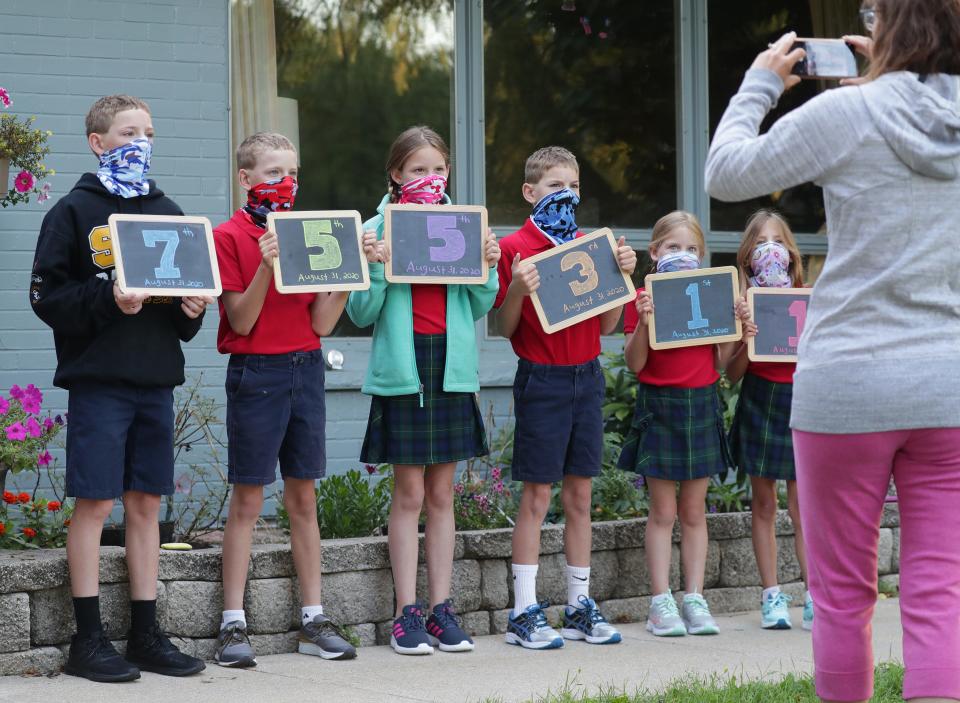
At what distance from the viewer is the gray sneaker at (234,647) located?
475 centimetres

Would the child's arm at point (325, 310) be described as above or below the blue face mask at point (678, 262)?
below

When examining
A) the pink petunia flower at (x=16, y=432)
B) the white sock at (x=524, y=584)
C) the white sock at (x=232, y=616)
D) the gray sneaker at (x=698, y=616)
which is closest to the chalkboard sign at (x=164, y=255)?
the pink petunia flower at (x=16, y=432)

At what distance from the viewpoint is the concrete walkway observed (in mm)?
4301

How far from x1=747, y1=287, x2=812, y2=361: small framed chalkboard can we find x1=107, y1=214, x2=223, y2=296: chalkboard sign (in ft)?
7.93

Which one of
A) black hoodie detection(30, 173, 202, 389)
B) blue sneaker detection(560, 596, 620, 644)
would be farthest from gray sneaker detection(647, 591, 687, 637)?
black hoodie detection(30, 173, 202, 389)

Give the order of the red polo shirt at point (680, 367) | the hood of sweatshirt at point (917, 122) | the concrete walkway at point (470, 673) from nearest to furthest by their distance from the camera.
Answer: the hood of sweatshirt at point (917, 122), the concrete walkway at point (470, 673), the red polo shirt at point (680, 367)

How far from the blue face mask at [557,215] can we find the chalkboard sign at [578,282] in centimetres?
12

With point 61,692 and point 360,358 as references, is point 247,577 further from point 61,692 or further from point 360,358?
point 360,358

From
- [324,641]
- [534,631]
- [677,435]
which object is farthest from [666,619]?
[324,641]

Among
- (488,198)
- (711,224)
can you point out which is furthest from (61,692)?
(711,224)

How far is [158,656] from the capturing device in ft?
15.0

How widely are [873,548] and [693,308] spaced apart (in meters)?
2.71

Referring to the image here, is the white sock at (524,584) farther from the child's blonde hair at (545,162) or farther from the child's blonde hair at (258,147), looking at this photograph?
the child's blonde hair at (258,147)

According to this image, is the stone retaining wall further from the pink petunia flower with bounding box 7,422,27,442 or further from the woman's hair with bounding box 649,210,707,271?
the woman's hair with bounding box 649,210,707,271
